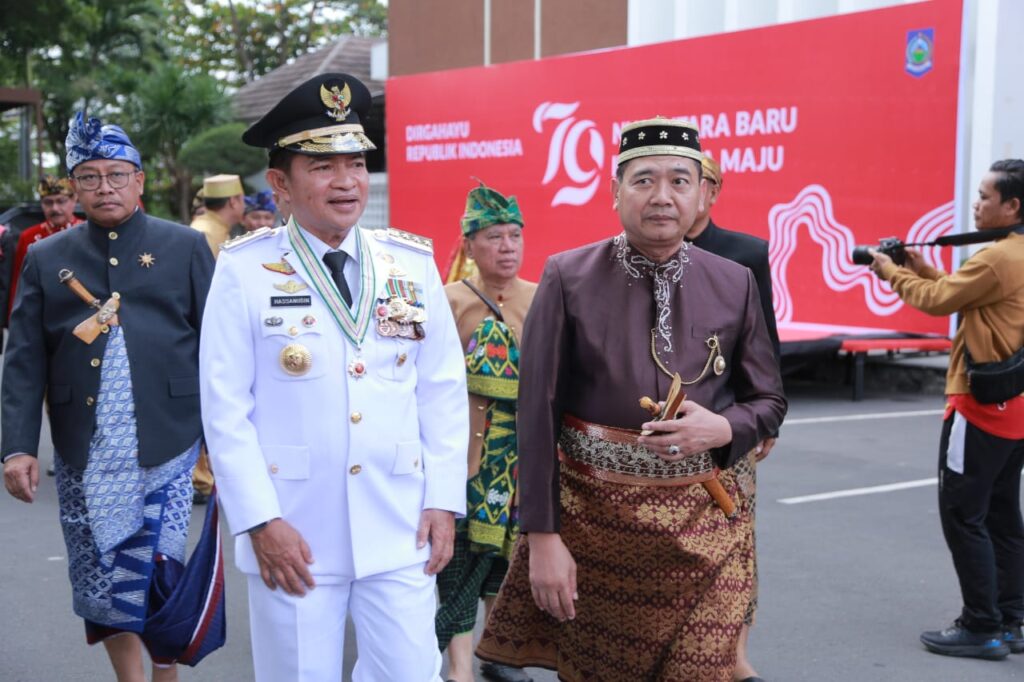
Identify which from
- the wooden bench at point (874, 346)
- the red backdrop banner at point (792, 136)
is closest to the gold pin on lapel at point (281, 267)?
the red backdrop banner at point (792, 136)

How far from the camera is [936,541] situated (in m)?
6.83

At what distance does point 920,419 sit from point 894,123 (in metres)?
2.80

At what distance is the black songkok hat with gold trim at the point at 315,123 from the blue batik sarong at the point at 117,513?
1.31 meters

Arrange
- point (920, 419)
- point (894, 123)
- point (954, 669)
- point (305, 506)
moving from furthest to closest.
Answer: point (920, 419) < point (894, 123) < point (954, 669) < point (305, 506)

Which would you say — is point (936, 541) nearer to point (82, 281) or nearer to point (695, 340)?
point (695, 340)

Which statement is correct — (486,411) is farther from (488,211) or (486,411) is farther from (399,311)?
(399,311)

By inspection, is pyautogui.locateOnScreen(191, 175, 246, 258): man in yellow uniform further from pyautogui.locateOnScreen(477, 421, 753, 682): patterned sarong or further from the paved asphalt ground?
pyautogui.locateOnScreen(477, 421, 753, 682): patterned sarong

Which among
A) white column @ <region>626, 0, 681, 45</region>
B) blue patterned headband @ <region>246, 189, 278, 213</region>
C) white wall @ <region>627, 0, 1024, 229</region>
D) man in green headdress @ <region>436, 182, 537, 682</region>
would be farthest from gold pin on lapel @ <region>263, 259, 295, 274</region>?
white column @ <region>626, 0, 681, 45</region>

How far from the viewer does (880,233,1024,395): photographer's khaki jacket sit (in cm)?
476

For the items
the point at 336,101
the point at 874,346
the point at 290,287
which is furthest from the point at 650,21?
the point at 290,287

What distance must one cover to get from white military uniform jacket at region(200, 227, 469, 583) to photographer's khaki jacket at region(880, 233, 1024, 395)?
9.22ft

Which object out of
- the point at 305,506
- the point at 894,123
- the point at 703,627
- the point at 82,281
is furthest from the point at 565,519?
the point at 894,123

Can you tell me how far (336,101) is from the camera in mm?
3025

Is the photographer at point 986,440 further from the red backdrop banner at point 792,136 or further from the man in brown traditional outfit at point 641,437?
the red backdrop banner at point 792,136
